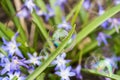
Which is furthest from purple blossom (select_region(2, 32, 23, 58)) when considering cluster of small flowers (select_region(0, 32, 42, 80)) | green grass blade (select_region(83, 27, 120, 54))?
green grass blade (select_region(83, 27, 120, 54))

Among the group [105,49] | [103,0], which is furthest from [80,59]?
[103,0]

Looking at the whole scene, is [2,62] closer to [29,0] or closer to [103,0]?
[29,0]

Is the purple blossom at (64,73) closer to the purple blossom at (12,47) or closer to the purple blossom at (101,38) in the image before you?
the purple blossom at (12,47)

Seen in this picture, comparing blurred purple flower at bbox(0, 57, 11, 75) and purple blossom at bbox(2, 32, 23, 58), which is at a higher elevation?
purple blossom at bbox(2, 32, 23, 58)

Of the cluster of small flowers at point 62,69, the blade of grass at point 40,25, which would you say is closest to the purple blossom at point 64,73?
the cluster of small flowers at point 62,69

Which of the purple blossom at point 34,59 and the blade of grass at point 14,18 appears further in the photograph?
the blade of grass at point 14,18

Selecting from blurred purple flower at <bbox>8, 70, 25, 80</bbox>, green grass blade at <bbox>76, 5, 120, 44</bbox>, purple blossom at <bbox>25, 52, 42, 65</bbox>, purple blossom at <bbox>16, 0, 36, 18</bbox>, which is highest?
purple blossom at <bbox>16, 0, 36, 18</bbox>

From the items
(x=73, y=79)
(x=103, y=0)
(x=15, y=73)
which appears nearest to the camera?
Answer: (x=15, y=73)

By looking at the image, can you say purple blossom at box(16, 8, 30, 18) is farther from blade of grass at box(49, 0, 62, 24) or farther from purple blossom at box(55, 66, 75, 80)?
purple blossom at box(55, 66, 75, 80)

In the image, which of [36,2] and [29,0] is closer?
[29,0]
